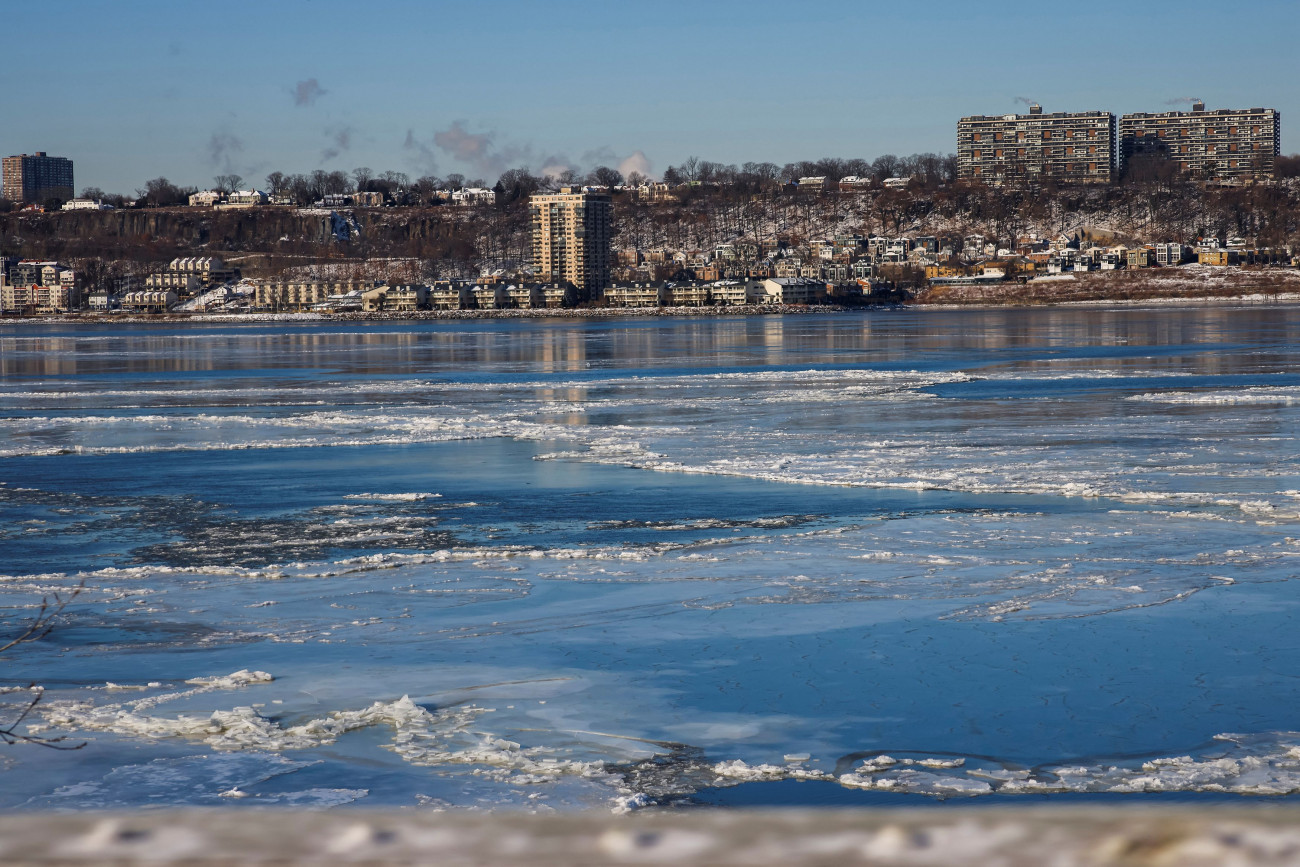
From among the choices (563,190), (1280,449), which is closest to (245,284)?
(563,190)

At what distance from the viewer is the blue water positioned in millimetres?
5191

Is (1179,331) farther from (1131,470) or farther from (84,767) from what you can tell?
(84,767)

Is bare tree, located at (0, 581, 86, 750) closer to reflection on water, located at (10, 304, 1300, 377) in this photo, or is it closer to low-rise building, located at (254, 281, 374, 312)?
reflection on water, located at (10, 304, 1300, 377)

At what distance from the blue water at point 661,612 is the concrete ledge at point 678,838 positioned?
3.93m

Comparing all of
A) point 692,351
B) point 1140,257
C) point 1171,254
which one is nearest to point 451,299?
point 1140,257

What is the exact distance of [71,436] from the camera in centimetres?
1980

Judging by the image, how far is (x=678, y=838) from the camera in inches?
33.8

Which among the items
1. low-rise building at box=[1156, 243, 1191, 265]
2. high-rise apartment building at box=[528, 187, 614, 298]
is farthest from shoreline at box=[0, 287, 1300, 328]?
high-rise apartment building at box=[528, 187, 614, 298]

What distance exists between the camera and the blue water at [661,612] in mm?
5191

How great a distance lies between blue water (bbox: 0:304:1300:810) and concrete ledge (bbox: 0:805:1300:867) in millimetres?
3927

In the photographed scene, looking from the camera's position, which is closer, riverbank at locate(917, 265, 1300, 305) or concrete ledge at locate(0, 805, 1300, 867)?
concrete ledge at locate(0, 805, 1300, 867)

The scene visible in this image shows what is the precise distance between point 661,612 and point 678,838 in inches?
285

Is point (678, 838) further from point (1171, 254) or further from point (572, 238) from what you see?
point (572, 238)

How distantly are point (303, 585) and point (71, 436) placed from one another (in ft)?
40.9
